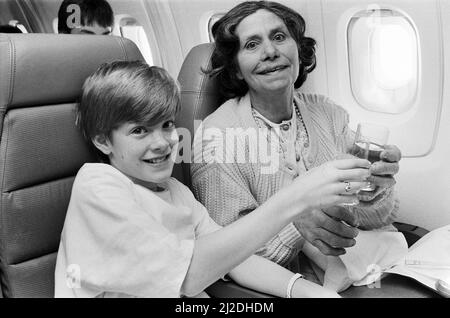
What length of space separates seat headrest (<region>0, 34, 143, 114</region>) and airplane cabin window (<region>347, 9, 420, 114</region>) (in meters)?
0.83

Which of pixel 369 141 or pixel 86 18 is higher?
pixel 86 18

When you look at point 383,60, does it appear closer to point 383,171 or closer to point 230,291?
point 383,171

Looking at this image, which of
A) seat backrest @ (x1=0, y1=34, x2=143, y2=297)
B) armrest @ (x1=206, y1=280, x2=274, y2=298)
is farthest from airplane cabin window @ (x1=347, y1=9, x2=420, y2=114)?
seat backrest @ (x1=0, y1=34, x2=143, y2=297)

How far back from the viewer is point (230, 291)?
1.23 m

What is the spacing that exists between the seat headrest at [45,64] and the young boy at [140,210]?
0.16 ft

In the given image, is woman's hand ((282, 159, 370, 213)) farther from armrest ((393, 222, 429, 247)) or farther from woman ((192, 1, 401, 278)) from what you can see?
armrest ((393, 222, 429, 247))

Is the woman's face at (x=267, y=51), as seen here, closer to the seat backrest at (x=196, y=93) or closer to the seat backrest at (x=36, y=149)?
the seat backrest at (x=196, y=93)

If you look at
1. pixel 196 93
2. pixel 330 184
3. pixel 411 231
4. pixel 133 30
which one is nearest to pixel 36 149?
pixel 196 93

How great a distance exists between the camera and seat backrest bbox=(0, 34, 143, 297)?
3.47 feet

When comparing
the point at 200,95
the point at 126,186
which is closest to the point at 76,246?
the point at 126,186

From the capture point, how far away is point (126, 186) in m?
1.07

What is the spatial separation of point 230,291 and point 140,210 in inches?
13.9
